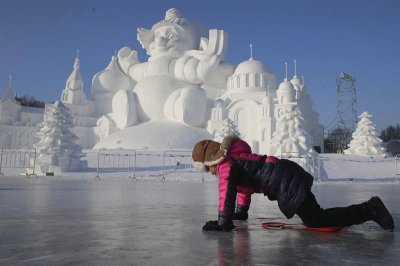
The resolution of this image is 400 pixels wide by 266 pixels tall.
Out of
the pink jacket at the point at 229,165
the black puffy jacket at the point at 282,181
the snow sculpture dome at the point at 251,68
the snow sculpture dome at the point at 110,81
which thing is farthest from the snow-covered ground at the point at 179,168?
the snow sculpture dome at the point at 110,81

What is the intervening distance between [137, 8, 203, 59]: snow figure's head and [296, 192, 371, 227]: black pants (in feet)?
112

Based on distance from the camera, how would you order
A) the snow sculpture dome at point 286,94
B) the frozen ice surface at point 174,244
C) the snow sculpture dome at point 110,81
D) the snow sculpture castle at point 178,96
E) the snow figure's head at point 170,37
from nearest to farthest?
the frozen ice surface at point 174,244, the snow sculpture dome at point 286,94, the snow sculpture castle at point 178,96, the snow figure's head at point 170,37, the snow sculpture dome at point 110,81

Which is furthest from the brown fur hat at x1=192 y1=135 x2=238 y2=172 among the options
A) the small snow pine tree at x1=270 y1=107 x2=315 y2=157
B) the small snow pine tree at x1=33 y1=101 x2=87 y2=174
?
the small snow pine tree at x1=33 y1=101 x2=87 y2=174

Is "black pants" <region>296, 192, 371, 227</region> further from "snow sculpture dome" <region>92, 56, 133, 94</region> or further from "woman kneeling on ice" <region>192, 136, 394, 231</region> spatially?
"snow sculpture dome" <region>92, 56, 133, 94</region>

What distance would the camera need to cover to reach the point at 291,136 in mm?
19078

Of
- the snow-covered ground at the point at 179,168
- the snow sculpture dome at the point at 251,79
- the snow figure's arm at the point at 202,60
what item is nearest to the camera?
the snow-covered ground at the point at 179,168

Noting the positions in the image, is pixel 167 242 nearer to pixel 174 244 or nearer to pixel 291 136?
pixel 174 244

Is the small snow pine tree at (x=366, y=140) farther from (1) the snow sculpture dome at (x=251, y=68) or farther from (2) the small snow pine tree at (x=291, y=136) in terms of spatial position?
(1) the snow sculpture dome at (x=251, y=68)

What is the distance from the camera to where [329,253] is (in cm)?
167

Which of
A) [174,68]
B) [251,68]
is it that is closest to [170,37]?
[174,68]

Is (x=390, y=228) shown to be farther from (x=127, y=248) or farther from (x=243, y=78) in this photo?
(x=243, y=78)

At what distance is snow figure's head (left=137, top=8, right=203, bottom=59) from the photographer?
117ft

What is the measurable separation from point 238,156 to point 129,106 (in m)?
29.6

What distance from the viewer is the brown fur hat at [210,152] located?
2.56 metres
